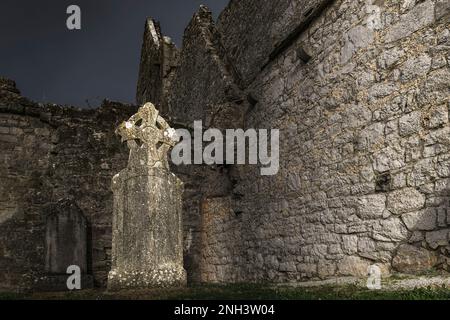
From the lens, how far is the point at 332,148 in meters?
6.97

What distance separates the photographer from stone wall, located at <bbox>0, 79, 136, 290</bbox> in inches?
361

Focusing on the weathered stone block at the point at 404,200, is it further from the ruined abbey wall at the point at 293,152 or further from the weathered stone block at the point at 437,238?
the weathered stone block at the point at 437,238

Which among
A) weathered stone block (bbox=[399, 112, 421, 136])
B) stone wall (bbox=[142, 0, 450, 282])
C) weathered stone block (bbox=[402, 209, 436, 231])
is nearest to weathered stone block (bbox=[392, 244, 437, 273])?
stone wall (bbox=[142, 0, 450, 282])

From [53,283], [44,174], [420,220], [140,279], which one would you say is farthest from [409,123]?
[44,174]

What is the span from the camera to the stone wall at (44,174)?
30.1 feet

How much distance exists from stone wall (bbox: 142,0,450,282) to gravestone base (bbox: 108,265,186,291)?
2290 mm

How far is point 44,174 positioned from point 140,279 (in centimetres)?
476

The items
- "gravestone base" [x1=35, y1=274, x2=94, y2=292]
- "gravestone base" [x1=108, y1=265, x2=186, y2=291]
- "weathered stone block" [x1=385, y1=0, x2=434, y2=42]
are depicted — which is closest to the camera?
"weathered stone block" [x1=385, y1=0, x2=434, y2=42]

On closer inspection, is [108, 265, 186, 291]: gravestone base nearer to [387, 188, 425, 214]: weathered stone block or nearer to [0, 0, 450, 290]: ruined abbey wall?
[0, 0, 450, 290]: ruined abbey wall

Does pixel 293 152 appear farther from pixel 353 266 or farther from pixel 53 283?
pixel 53 283

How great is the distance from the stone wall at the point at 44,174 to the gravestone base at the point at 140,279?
11.7 ft

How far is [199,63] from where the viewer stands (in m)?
13.3

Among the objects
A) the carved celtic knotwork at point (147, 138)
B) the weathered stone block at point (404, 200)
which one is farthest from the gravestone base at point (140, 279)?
the weathered stone block at point (404, 200)
